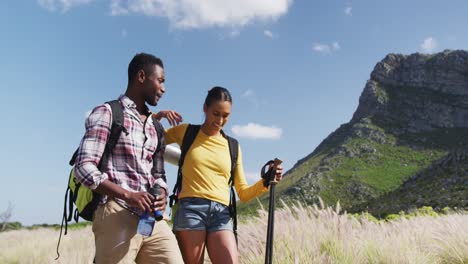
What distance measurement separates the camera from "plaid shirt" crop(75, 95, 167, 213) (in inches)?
105

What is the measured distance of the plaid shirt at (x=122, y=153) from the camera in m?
2.67

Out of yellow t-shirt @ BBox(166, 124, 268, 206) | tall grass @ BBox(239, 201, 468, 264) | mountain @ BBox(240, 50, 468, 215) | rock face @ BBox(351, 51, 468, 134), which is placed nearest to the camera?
yellow t-shirt @ BBox(166, 124, 268, 206)

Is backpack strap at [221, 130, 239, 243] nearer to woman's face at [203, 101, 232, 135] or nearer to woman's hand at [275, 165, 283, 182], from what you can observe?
woman's face at [203, 101, 232, 135]

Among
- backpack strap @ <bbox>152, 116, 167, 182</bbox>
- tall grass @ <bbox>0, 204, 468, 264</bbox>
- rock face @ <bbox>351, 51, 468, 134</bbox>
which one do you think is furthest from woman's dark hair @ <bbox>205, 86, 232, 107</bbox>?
rock face @ <bbox>351, 51, 468, 134</bbox>

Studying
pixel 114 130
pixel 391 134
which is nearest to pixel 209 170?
pixel 114 130

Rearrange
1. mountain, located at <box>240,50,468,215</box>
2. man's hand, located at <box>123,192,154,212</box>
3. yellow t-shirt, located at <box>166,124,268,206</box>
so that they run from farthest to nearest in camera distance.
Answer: mountain, located at <box>240,50,468,215</box>, yellow t-shirt, located at <box>166,124,268,206</box>, man's hand, located at <box>123,192,154,212</box>

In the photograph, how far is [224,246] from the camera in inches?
133

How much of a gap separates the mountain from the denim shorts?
84488 mm

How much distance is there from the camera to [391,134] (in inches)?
4707

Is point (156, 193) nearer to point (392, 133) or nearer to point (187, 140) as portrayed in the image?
point (187, 140)

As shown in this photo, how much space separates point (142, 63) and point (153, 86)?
0.56ft

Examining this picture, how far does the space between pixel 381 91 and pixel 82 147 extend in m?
138

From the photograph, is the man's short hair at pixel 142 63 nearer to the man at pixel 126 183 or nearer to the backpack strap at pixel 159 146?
the man at pixel 126 183

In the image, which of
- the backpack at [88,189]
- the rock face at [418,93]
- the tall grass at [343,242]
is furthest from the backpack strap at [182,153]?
the rock face at [418,93]
